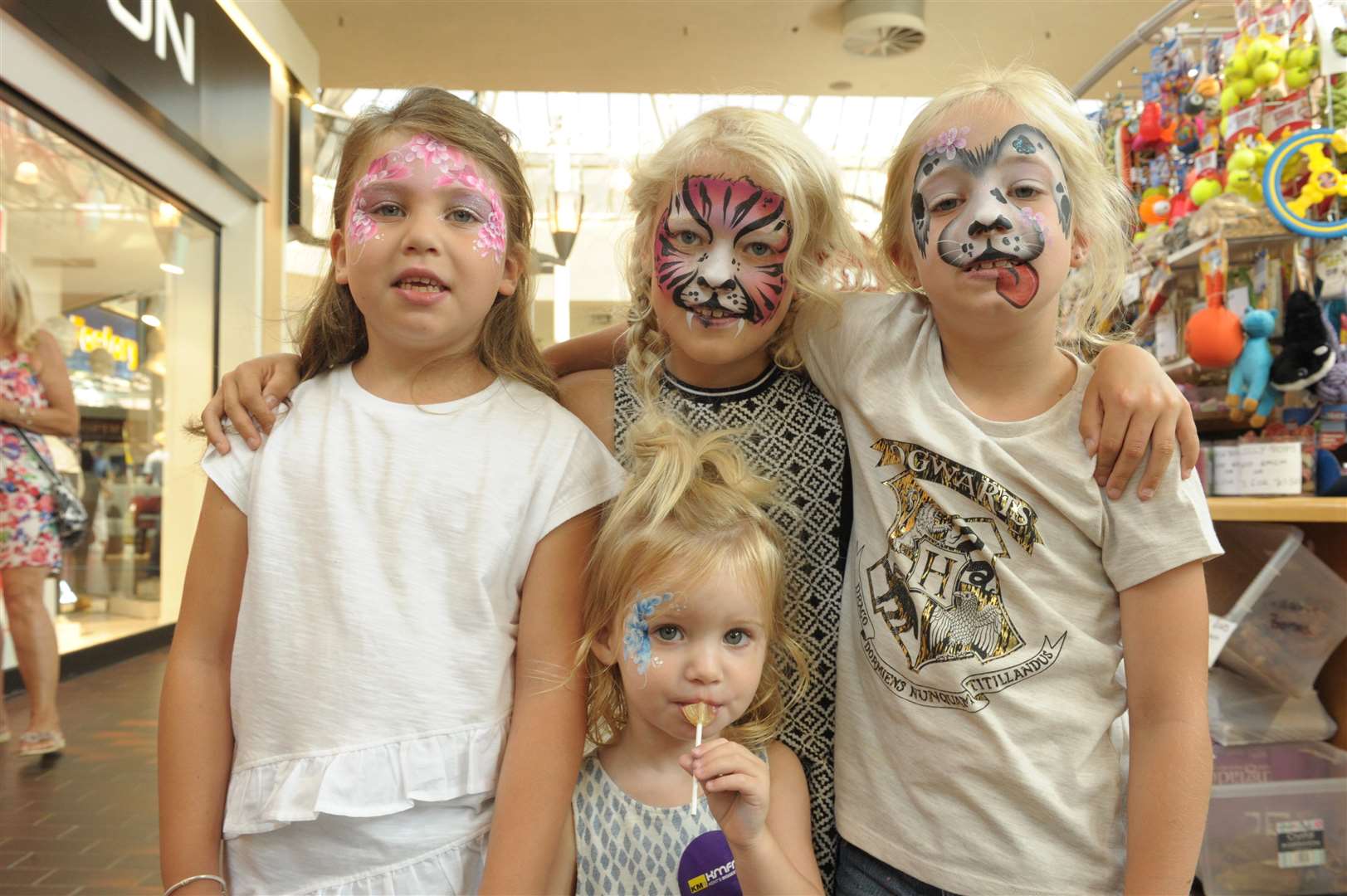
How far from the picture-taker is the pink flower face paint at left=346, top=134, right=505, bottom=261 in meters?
1.10

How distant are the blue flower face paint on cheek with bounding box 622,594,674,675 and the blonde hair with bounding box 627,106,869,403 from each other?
30 cm

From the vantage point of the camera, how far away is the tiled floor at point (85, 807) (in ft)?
7.40

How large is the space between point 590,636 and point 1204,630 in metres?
0.64

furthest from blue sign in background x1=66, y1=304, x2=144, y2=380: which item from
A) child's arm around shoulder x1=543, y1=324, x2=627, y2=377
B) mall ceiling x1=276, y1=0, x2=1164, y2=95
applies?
child's arm around shoulder x1=543, y1=324, x2=627, y2=377

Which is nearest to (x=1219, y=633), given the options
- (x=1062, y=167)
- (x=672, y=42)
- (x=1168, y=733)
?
(x=1168, y=733)

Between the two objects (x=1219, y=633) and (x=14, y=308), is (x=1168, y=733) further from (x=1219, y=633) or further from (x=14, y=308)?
(x=14, y=308)

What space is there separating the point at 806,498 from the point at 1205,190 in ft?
5.09

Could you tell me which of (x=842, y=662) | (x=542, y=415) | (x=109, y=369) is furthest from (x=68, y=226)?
(x=842, y=662)

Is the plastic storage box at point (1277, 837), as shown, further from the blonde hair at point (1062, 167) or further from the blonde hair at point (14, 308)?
the blonde hair at point (14, 308)

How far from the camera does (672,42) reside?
533 centimetres

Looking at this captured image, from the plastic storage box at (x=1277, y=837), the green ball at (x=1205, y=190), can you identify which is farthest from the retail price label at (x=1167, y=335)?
the plastic storage box at (x=1277, y=837)

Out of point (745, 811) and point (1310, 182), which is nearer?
point (745, 811)

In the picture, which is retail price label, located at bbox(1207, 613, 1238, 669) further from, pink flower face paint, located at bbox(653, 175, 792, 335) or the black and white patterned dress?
pink flower face paint, located at bbox(653, 175, 792, 335)

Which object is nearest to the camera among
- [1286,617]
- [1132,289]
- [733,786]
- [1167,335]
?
[733,786]
